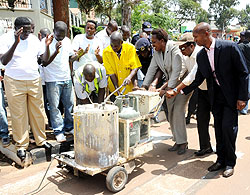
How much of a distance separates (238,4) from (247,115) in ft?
209

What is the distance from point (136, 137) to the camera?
3541 mm

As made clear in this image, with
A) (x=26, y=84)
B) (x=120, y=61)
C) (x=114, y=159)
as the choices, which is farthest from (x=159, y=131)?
(x=26, y=84)

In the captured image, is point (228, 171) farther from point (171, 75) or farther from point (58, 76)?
point (58, 76)

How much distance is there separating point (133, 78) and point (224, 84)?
5.62ft

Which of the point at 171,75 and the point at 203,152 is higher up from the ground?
the point at 171,75

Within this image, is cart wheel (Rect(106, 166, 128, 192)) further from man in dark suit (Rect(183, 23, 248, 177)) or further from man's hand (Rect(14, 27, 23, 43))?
man's hand (Rect(14, 27, 23, 43))

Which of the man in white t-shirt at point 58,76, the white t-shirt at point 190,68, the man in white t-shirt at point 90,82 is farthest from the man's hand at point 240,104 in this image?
the man in white t-shirt at point 58,76

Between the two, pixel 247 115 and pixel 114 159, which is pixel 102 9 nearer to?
pixel 247 115

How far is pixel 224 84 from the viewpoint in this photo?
3510 mm

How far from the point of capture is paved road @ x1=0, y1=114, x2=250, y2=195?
3.32 meters

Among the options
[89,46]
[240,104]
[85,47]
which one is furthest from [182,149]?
[85,47]

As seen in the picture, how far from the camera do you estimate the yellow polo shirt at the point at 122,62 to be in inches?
182

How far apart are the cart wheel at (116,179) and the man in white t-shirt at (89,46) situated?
8.33 feet

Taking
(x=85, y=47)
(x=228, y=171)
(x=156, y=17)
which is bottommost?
(x=228, y=171)
